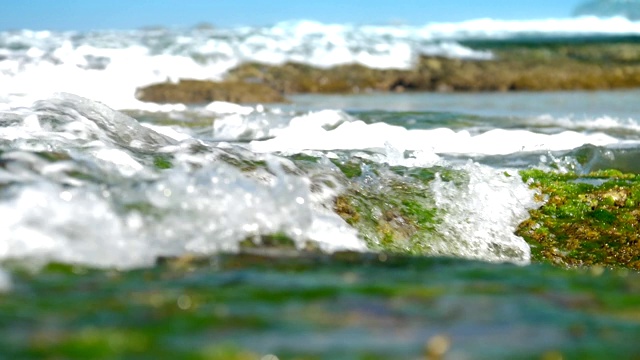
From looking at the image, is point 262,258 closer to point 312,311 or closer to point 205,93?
point 312,311

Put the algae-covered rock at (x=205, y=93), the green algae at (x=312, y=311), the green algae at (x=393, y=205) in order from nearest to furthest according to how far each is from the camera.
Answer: the green algae at (x=312, y=311) < the green algae at (x=393, y=205) < the algae-covered rock at (x=205, y=93)

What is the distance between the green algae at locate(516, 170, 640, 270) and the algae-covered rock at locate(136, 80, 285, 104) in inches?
606

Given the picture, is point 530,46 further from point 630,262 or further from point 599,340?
point 599,340

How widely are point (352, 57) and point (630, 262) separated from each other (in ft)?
94.4

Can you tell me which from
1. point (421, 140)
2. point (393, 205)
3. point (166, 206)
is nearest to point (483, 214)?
point (393, 205)

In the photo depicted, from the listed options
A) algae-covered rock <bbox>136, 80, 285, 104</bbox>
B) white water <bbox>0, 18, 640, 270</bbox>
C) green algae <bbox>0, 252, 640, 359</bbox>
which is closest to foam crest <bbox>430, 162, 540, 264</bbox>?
white water <bbox>0, 18, 640, 270</bbox>

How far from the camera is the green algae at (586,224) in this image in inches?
232

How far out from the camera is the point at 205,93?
21.8 metres

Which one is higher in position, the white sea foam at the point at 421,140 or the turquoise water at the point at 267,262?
the white sea foam at the point at 421,140

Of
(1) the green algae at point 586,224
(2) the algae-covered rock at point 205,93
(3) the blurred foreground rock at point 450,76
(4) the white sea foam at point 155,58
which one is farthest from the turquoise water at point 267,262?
(3) the blurred foreground rock at point 450,76

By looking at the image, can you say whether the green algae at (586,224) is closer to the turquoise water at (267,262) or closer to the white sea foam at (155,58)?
the turquoise water at (267,262)

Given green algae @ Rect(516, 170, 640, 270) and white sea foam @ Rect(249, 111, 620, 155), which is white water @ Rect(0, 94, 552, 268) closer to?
green algae @ Rect(516, 170, 640, 270)

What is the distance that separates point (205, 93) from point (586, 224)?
647 inches

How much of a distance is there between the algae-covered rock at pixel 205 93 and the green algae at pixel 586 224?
15.4 meters
